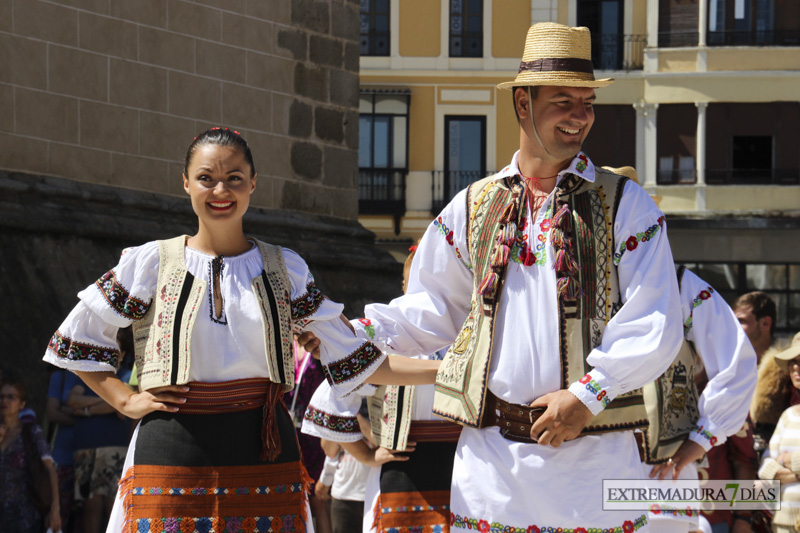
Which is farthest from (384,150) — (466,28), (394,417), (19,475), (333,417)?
(394,417)

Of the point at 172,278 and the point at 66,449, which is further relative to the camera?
the point at 66,449

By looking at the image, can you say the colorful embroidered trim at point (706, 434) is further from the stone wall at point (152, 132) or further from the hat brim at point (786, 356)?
the stone wall at point (152, 132)

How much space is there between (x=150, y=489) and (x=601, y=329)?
1473 mm

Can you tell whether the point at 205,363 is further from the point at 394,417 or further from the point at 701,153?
the point at 701,153

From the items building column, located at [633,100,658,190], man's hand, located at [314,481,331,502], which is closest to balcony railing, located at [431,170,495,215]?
building column, located at [633,100,658,190]

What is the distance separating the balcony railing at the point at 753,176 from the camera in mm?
26375

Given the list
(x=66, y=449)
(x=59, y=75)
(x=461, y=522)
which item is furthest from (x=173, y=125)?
(x=461, y=522)

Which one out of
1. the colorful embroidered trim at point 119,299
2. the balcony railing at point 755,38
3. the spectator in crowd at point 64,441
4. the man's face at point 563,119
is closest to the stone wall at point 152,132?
the spectator in crowd at point 64,441

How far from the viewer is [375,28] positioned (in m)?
27.7

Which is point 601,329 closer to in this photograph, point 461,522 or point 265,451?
point 461,522

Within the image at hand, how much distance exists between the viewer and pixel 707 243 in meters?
26.0

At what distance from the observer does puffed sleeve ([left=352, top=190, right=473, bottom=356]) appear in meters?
4.13

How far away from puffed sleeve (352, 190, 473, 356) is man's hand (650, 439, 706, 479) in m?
1.09

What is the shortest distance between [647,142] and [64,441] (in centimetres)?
2070
